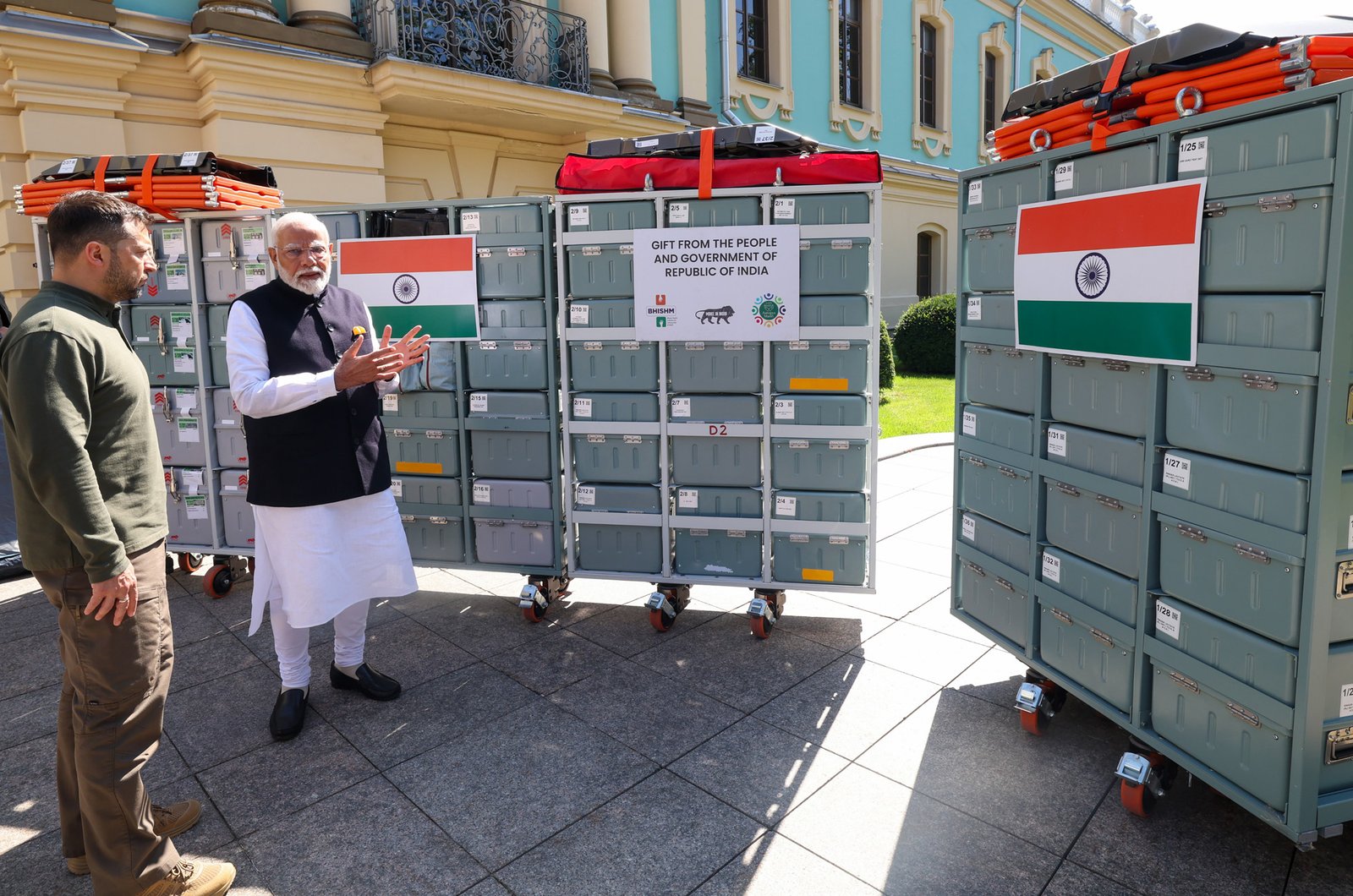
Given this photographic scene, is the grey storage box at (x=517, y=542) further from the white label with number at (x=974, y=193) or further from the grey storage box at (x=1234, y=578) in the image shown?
the grey storage box at (x=1234, y=578)

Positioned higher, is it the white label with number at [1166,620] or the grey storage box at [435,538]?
the white label with number at [1166,620]

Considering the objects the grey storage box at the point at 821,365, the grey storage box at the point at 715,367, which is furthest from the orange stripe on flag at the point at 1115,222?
the grey storage box at the point at 715,367

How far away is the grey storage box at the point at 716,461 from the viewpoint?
195 inches

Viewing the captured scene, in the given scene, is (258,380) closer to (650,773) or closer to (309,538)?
(309,538)

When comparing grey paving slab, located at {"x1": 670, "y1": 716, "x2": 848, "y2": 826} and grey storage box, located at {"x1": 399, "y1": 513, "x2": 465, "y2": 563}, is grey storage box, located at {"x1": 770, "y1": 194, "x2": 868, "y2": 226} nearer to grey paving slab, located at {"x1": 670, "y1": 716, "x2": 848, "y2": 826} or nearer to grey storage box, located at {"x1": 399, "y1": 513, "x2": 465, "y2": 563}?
grey paving slab, located at {"x1": 670, "y1": 716, "x2": 848, "y2": 826}

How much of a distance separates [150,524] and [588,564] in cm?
281

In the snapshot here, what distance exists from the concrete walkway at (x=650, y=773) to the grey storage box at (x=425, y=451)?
973 millimetres

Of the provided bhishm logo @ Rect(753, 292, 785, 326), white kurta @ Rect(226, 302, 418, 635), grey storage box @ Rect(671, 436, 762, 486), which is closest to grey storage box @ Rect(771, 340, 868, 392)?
bhishm logo @ Rect(753, 292, 785, 326)

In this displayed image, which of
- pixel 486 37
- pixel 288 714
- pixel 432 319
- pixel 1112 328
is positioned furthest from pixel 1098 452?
pixel 486 37

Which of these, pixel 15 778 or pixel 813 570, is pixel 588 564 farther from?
pixel 15 778

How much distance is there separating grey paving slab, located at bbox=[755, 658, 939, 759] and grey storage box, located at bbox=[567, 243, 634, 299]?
2.36m

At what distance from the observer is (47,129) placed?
28.0 ft

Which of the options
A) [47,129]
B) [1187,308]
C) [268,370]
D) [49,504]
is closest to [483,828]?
[49,504]

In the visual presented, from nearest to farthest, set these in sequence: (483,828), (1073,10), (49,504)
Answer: (49,504) < (483,828) < (1073,10)
